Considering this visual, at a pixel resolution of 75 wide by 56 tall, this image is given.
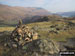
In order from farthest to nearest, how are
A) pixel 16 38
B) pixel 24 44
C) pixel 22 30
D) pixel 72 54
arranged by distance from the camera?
pixel 22 30 < pixel 16 38 < pixel 24 44 < pixel 72 54

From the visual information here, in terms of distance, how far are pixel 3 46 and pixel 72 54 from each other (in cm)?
1210

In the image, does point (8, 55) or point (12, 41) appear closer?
point (8, 55)

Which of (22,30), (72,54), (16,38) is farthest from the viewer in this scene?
(22,30)

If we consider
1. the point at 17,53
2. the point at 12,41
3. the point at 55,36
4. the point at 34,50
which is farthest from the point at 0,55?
the point at 55,36

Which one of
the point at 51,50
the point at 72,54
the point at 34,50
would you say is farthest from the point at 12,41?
the point at 72,54

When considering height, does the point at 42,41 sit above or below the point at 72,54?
above

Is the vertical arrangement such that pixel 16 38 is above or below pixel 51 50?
above

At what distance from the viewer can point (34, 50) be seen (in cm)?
1744

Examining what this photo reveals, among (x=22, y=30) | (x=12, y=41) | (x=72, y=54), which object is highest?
(x=22, y=30)

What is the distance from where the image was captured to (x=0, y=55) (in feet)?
57.2

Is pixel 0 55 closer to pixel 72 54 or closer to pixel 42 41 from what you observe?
pixel 42 41

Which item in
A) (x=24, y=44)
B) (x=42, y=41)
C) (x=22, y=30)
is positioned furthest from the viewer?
(x=22, y=30)

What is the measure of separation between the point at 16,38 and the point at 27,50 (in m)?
4.55

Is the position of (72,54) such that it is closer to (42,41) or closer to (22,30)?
(42,41)
